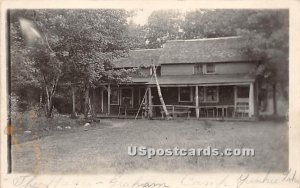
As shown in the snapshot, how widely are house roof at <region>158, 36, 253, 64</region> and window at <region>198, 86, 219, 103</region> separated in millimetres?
718

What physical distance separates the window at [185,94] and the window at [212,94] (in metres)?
0.29

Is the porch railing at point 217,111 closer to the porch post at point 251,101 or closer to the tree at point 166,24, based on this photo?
the porch post at point 251,101

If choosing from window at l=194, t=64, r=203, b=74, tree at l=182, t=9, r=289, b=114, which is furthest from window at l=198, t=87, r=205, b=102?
tree at l=182, t=9, r=289, b=114

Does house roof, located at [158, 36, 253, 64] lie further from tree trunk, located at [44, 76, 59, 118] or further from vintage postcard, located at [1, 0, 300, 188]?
tree trunk, located at [44, 76, 59, 118]

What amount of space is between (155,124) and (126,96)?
1232 mm

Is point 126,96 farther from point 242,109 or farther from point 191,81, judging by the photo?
point 242,109

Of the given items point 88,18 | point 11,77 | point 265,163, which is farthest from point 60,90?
point 265,163

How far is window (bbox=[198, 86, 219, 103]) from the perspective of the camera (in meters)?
5.83

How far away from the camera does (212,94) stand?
5.91m

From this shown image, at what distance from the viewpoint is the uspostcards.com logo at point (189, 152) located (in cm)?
382

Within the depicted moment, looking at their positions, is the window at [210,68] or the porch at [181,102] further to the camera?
the window at [210,68]

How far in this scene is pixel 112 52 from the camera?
4.66m

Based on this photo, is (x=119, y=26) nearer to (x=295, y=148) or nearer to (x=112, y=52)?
(x=112, y=52)

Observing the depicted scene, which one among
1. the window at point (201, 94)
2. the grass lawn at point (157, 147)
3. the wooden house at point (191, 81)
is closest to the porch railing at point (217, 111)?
the wooden house at point (191, 81)
